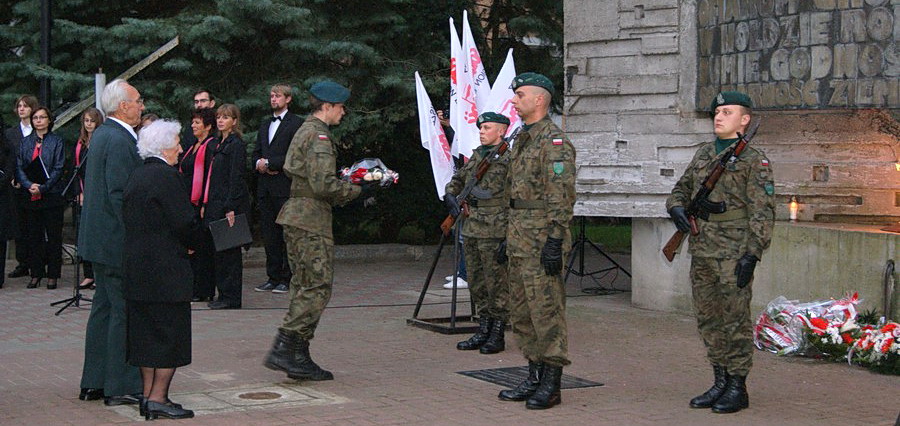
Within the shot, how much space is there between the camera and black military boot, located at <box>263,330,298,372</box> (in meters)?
8.18

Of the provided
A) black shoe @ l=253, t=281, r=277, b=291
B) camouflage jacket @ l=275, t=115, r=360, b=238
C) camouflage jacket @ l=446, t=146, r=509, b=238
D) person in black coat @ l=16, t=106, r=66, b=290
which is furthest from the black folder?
person in black coat @ l=16, t=106, r=66, b=290

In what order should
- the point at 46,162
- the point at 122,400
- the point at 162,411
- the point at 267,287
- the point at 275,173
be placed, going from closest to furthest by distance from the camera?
the point at 162,411
the point at 122,400
the point at 275,173
the point at 46,162
the point at 267,287

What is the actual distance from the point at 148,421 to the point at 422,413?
158 cm

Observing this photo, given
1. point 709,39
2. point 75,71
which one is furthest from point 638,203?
point 75,71

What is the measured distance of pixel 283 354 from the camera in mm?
8203

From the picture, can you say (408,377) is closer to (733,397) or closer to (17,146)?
(733,397)

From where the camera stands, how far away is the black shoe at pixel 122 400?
7406 mm

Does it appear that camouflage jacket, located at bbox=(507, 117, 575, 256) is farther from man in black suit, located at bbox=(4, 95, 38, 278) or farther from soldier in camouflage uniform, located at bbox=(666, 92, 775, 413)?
man in black suit, located at bbox=(4, 95, 38, 278)

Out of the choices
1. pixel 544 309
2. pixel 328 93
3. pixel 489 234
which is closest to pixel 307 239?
pixel 328 93

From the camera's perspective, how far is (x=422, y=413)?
287 inches

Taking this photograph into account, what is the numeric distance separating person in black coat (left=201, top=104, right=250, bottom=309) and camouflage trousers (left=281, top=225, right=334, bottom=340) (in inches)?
139

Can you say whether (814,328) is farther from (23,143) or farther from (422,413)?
(23,143)

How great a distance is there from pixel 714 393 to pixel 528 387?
1142 millimetres

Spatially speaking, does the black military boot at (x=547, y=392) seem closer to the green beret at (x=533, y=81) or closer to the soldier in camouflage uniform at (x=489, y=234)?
the green beret at (x=533, y=81)
